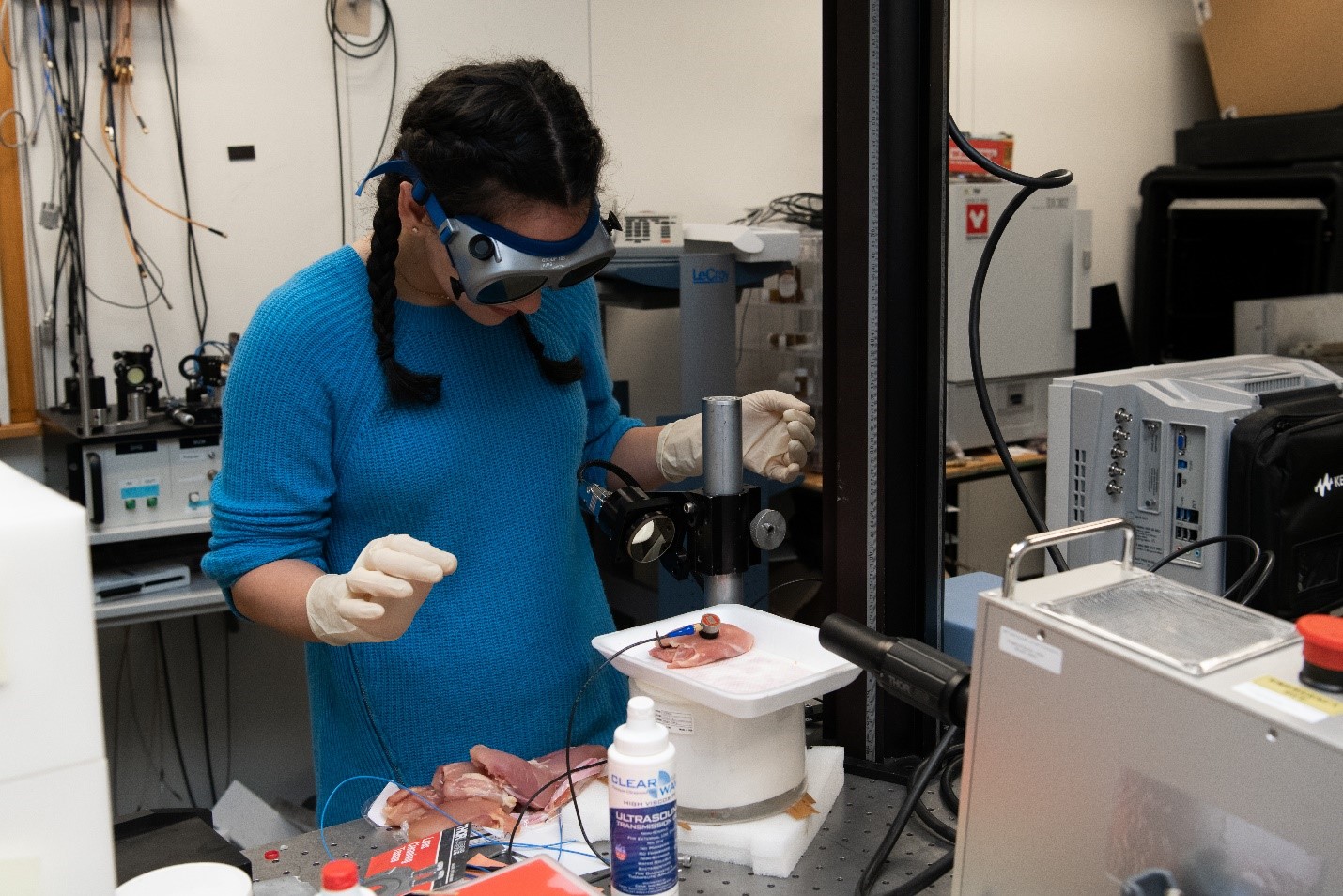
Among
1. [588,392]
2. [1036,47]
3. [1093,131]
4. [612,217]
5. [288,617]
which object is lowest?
[288,617]

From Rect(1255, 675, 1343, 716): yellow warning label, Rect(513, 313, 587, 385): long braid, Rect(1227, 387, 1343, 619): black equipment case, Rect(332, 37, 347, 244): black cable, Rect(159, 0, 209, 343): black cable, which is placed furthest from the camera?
Rect(332, 37, 347, 244): black cable

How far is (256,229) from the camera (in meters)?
3.28

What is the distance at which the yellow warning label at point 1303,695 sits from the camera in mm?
620

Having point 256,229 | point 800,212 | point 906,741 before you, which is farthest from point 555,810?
point 800,212

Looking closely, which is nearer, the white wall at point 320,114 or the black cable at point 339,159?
the white wall at point 320,114

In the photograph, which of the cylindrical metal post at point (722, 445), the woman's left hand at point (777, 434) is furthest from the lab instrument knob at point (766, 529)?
the woman's left hand at point (777, 434)

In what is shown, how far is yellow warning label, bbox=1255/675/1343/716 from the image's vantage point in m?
0.62

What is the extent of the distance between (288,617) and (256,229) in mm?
2330

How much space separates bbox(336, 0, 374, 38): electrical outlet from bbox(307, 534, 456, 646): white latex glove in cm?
259

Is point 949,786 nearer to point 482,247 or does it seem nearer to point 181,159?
point 482,247

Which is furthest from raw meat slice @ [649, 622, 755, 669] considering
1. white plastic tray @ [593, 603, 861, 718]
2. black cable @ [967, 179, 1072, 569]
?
black cable @ [967, 179, 1072, 569]

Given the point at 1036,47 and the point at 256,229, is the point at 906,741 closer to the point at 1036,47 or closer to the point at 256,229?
the point at 256,229

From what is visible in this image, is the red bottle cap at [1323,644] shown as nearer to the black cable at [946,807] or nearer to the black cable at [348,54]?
the black cable at [946,807]

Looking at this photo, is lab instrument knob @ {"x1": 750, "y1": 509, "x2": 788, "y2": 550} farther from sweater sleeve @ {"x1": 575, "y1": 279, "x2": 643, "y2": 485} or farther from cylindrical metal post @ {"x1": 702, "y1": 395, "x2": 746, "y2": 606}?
sweater sleeve @ {"x1": 575, "y1": 279, "x2": 643, "y2": 485}
